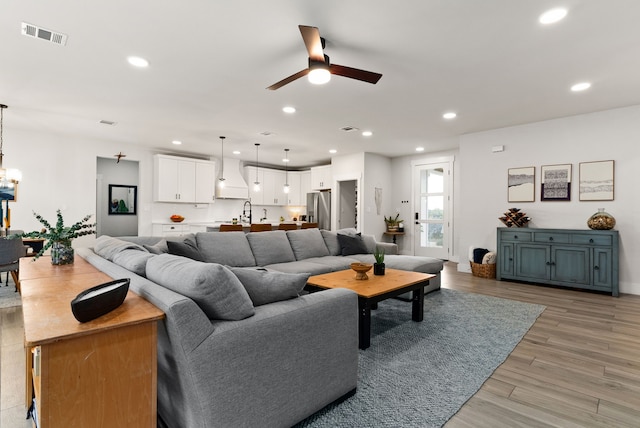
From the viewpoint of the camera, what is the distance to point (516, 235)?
17.2ft

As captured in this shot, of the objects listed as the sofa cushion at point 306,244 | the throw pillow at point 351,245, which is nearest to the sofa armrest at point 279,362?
the sofa cushion at point 306,244

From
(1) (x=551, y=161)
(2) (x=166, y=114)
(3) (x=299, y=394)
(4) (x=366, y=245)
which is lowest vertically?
(3) (x=299, y=394)

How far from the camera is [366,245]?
5281mm

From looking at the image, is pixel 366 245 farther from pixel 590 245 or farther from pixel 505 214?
pixel 590 245

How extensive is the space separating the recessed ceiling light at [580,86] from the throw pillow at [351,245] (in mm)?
3314

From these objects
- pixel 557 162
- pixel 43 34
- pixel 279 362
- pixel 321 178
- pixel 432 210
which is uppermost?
pixel 43 34

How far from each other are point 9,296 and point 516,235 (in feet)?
24.0

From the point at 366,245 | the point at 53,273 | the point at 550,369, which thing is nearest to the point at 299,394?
the point at 53,273

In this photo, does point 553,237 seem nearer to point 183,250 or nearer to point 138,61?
point 183,250

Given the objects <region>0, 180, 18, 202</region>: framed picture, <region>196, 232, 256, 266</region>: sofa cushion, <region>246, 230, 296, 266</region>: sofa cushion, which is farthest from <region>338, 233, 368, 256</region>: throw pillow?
<region>0, 180, 18, 202</region>: framed picture

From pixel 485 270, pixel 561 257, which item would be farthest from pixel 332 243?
pixel 561 257

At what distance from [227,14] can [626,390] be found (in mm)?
3764

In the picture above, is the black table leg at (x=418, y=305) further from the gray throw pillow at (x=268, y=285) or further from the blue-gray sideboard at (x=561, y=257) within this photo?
the blue-gray sideboard at (x=561, y=257)

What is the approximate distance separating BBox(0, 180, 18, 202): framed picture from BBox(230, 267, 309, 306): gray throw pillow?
624 cm
